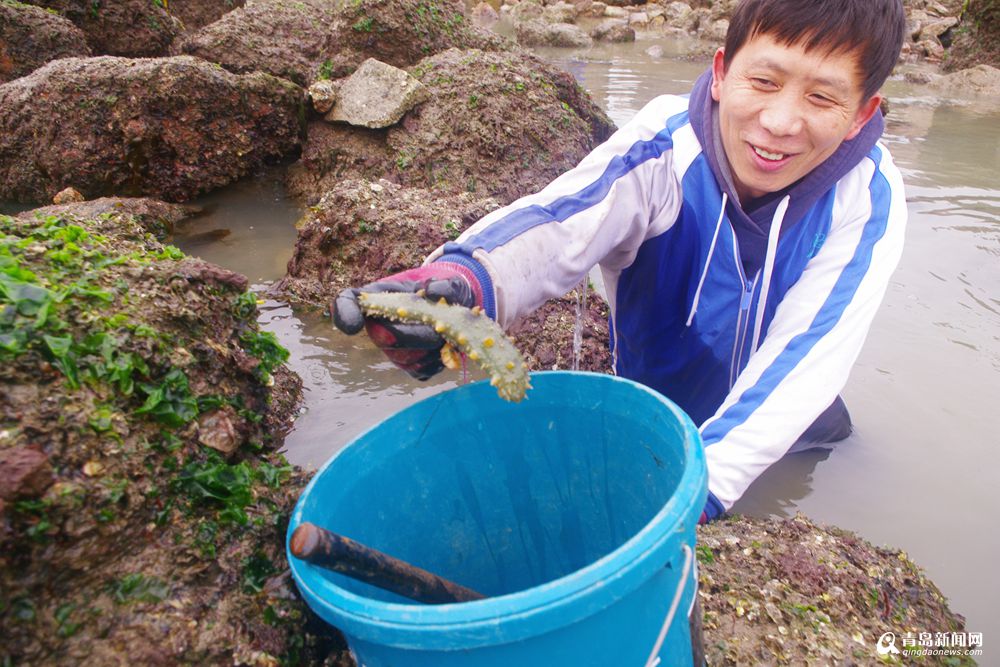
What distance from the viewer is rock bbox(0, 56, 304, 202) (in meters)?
5.14

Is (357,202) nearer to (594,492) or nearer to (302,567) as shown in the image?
(594,492)

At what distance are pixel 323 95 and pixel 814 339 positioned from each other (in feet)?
15.3

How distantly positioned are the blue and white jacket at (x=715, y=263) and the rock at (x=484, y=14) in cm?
2363

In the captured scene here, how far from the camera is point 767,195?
2.59m

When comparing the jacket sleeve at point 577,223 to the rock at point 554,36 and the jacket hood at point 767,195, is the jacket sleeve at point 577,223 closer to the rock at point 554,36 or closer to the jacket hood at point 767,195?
the jacket hood at point 767,195


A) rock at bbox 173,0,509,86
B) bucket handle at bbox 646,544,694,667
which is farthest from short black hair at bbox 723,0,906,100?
rock at bbox 173,0,509,86

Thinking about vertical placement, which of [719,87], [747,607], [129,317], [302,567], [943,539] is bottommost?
[943,539]

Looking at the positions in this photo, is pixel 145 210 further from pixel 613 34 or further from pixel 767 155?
pixel 613 34

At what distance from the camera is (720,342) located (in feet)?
9.32

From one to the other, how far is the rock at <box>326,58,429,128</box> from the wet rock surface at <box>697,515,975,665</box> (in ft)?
13.4

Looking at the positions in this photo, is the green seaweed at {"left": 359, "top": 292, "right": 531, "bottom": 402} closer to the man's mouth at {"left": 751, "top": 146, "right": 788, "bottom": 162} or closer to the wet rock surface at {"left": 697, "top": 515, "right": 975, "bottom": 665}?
the wet rock surface at {"left": 697, "top": 515, "right": 975, "bottom": 665}

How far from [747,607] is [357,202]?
10.4ft

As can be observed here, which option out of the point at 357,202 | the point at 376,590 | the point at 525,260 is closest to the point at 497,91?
the point at 357,202

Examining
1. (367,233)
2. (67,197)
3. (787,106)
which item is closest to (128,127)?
(67,197)
